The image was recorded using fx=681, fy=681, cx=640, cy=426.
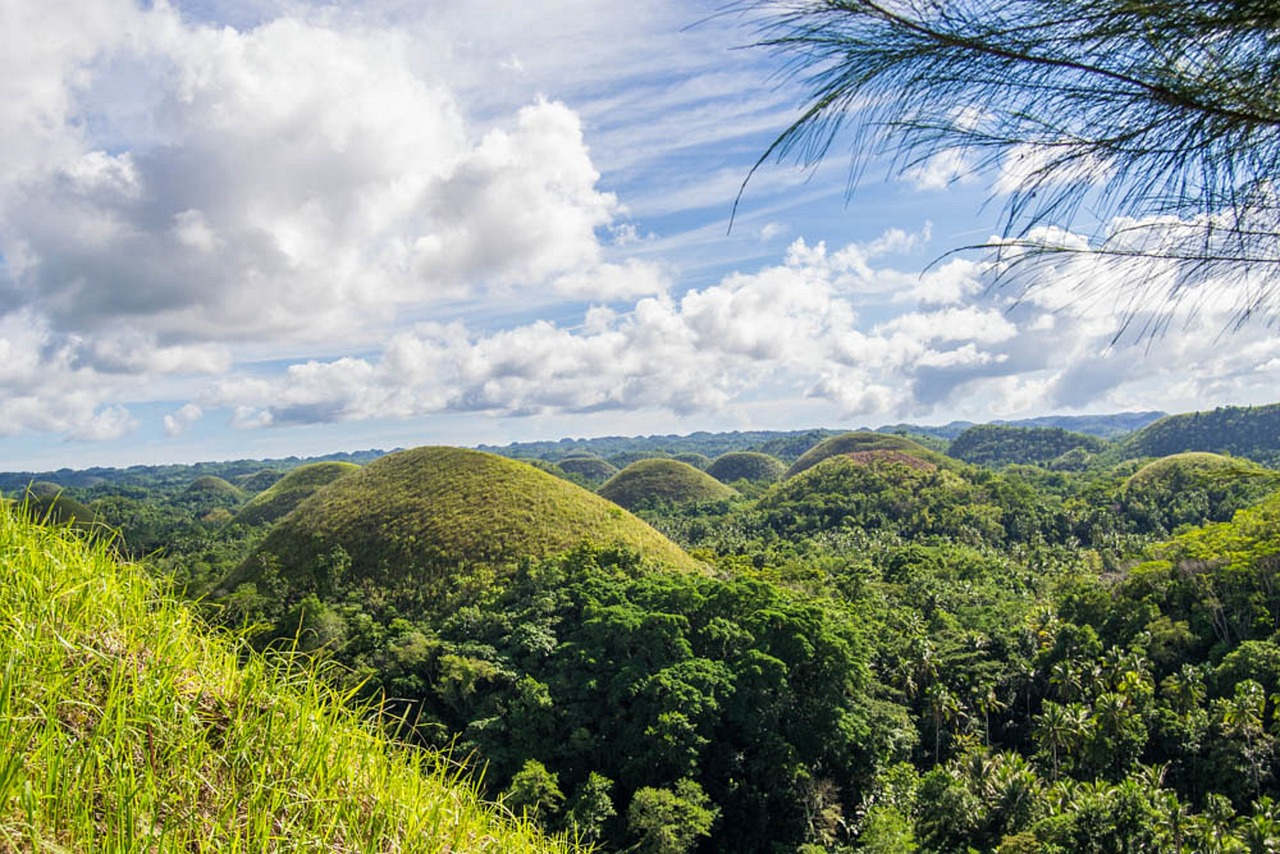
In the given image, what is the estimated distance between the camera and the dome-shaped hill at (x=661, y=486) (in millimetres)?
96562

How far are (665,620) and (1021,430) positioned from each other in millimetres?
152225

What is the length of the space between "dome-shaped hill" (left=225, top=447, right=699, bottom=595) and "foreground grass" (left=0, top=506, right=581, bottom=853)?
29312mm

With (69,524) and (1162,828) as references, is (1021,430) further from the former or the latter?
(69,524)

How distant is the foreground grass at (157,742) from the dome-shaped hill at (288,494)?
6550cm

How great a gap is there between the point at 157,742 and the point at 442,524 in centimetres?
3407

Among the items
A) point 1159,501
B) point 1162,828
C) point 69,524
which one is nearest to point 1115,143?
point 69,524

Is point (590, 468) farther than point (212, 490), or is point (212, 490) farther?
point (590, 468)

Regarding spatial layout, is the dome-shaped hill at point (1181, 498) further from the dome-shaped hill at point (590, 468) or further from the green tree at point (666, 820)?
the dome-shaped hill at point (590, 468)

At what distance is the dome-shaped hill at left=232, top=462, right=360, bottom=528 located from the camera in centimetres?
7031

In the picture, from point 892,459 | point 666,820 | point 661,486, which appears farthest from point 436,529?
point 661,486

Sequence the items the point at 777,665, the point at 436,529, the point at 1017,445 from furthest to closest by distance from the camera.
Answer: the point at 1017,445 → the point at 436,529 → the point at 777,665

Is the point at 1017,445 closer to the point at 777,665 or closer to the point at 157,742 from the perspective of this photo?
the point at 777,665

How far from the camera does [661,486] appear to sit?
327 feet

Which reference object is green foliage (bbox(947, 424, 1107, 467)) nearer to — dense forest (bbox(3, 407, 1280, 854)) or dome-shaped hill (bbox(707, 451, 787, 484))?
dome-shaped hill (bbox(707, 451, 787, 484))
